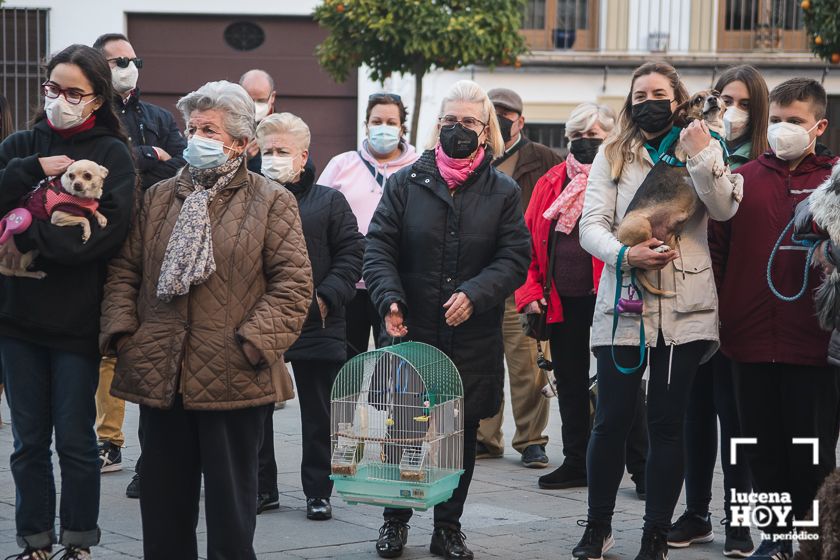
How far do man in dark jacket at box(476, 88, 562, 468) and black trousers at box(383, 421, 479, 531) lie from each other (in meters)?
2.19

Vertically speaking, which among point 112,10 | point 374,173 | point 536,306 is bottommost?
point 536,306

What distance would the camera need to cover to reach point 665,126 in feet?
19.0

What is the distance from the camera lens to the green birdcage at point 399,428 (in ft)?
17.8

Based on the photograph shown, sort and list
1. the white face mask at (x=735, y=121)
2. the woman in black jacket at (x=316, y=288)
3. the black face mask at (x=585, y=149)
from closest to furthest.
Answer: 1. the white face mask at (x=735, y=121)
2. the woman in black jacket at (x=316, y=288)
3. the black face mask at (x=585, y=149)

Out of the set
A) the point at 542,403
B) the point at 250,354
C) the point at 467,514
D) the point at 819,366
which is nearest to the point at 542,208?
the point at 542,403

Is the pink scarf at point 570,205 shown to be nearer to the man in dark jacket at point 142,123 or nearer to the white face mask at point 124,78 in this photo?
the man in dark jacket at point 142,123

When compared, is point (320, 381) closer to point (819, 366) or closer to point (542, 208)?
point (542, 208)

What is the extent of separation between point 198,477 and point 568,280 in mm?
3252

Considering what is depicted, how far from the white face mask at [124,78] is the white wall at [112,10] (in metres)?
16.7

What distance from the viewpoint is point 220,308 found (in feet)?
15.5

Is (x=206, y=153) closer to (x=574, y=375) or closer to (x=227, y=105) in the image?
(x=227, y=105)

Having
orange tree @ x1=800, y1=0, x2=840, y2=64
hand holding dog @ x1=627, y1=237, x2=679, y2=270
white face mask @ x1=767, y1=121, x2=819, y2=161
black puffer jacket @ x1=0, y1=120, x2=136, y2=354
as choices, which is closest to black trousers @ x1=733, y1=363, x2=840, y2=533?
hand holding dog @ x1=627, y1=237, x2=679, y2=270

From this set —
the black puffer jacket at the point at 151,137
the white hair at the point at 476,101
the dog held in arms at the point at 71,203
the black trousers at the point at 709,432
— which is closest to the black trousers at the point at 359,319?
the black puffer jacket at the point at 151,137

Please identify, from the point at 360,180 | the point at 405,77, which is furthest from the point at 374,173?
the point at 405,77
